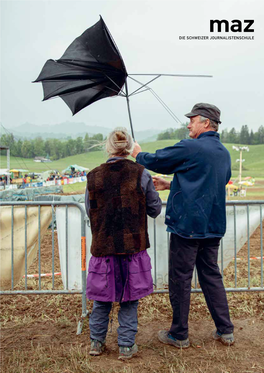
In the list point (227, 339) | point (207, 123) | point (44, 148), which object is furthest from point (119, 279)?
point (44, 148)

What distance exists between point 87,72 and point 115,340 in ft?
9.31

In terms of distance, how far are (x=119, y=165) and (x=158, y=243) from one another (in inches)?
58.2

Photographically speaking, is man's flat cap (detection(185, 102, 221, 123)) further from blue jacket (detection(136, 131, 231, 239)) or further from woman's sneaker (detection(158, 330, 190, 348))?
woman's sneaker (detection(158, 330, 190, 348))

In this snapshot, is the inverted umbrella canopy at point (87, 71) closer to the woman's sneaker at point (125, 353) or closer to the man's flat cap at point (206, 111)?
the man's flat cap at point (206, 111)

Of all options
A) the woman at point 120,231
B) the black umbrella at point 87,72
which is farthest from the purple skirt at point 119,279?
the black umbrella at point 87,72

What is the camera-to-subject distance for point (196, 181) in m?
2.65

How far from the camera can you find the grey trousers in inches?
106

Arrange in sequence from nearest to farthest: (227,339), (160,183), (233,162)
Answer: (227,339) → (160,183) → (233,162)

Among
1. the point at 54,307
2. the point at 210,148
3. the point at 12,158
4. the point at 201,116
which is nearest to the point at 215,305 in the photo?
the point at 210,148

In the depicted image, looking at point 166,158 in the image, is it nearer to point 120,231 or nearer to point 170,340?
point 120,231

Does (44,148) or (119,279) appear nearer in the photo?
(119,279)

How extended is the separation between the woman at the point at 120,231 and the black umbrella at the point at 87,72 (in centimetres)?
96

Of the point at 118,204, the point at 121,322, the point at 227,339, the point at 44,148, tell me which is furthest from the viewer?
the point at 44,148

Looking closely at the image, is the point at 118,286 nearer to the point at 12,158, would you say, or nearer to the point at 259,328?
the point at 259,328
